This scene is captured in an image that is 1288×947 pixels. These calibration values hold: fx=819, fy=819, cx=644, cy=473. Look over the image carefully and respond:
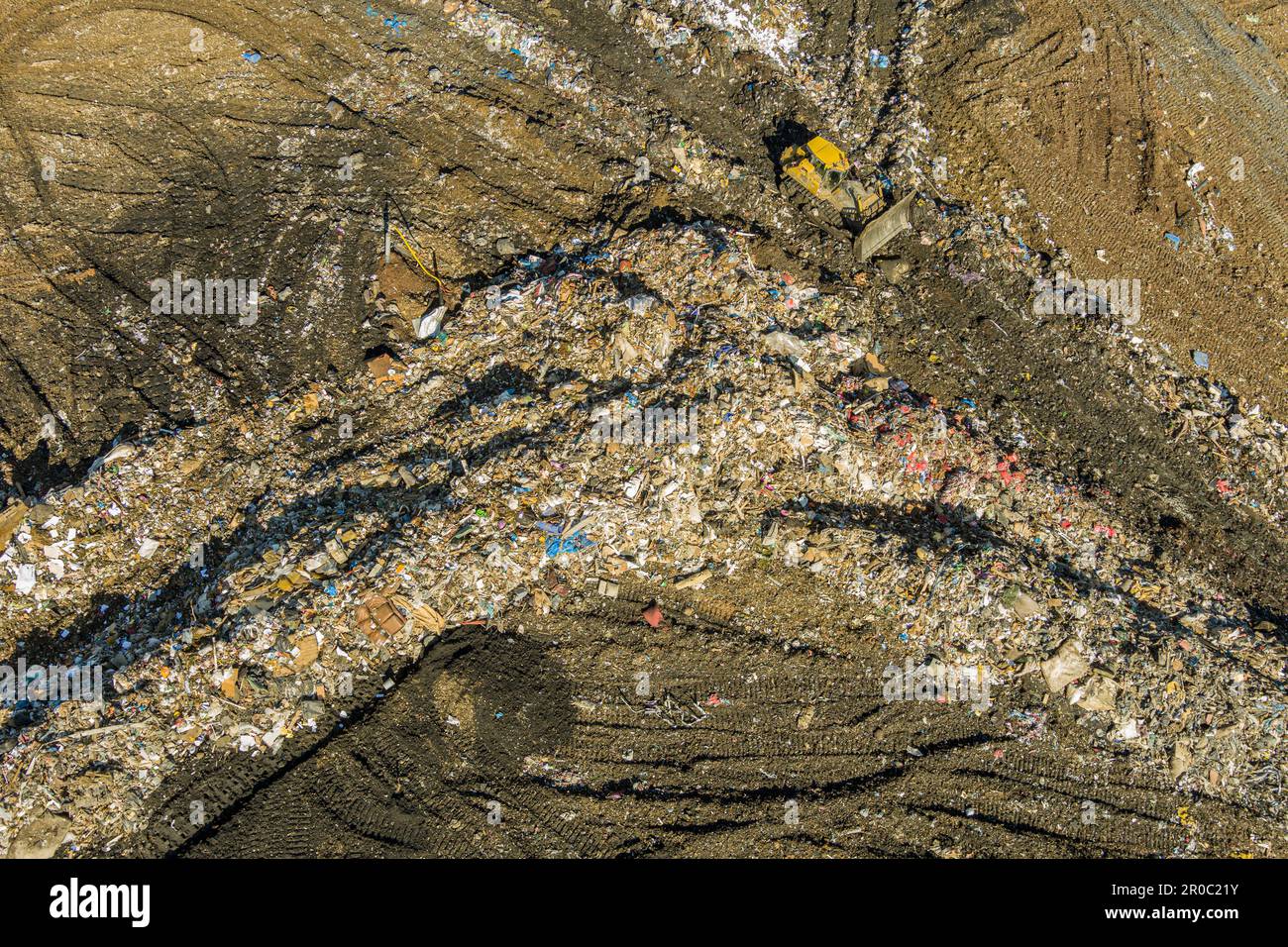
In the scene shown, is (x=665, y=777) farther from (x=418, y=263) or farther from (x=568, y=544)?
(x=418, y=263)

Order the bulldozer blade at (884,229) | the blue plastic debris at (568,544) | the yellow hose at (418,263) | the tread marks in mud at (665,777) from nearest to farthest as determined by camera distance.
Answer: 1. the tread marks in mud at (665,777)
2. the blue plastic debris at (568,544)
3. the yellow hose at (418,263)
4. the bulldozer blade at (884,229)

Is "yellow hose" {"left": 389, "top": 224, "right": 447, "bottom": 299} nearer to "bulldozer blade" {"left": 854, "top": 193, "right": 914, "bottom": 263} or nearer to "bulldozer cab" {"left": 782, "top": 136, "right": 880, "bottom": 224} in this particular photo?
"bulldozer cab" {"left": 782, "top": 136, "right": 880, "bottom": 224}

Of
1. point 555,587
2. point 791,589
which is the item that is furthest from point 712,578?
point 555,587

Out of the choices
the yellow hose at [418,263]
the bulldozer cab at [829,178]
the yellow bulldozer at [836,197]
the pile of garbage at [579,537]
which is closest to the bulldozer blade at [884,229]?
the yellow bulldozer at [836,197]

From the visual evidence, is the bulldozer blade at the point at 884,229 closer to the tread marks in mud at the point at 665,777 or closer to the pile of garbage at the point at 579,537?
the pile of garbage at the point at 579,537

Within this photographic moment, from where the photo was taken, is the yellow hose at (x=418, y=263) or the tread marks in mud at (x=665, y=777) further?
the yellow hose at (x=418, y=263)

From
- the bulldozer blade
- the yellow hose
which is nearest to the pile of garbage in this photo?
the yellow hose

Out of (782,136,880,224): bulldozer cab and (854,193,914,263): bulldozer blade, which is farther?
(782,136,880,224): bulldozer cab

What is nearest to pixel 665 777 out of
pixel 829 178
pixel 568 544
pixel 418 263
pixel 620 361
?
pixel 568 544
